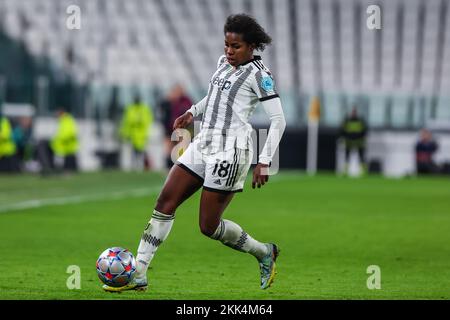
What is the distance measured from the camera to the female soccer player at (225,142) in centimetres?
808

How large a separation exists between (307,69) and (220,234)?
3262 centimetres

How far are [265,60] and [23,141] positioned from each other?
12473mm

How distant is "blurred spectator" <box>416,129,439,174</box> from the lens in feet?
106

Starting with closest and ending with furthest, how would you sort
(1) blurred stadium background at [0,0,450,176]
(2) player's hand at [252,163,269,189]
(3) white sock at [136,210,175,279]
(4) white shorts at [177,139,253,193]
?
(2) player's hand at [252,163,269,189], (4) white shorts at [177,139,253,193], (3) white sock at [136,210,175,279], (1) blurred stadium background at [0,0,450,176]

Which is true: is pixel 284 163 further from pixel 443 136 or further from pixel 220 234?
pixel 220 234

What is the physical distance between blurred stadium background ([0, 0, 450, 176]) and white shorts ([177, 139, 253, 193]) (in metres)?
26.3

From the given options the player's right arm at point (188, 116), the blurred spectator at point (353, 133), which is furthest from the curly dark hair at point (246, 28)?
the blurred spectator at point (353, 133)

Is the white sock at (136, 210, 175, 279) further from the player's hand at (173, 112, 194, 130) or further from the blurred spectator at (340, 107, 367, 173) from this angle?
the blurred spectator at (340, 107, 367, 173)

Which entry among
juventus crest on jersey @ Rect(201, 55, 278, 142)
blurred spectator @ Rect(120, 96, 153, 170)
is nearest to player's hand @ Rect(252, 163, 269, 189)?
juventus crest on jersey @ Rect(201, 55, 278, 142)

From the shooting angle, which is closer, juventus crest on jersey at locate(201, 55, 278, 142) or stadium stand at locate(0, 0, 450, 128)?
juventus crest on jersey at locate(201, 55, 278, 142)

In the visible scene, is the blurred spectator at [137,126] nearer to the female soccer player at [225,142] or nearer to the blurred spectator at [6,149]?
the blurred spectator at [6,149]
